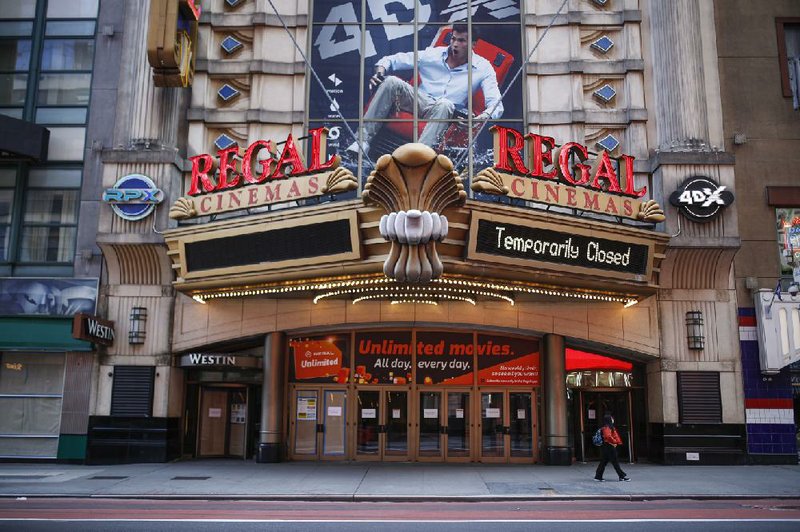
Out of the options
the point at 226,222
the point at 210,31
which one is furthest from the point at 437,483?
the point at 210,31

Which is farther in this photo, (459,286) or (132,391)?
(132,391)

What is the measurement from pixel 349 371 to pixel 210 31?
11885 millimetres

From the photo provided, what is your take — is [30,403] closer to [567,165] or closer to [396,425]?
[396,425]

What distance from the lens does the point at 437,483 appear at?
16766mm

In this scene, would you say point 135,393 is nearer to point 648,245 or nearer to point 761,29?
point 648,245

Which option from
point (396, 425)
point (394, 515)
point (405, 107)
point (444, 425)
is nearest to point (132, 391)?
point (396, 425)

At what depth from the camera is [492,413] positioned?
22125 mm

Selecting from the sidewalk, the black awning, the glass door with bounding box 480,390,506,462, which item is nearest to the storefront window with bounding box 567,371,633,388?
the glass door with bounding box 480,390,506,462

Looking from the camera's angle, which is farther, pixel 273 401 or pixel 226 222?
pixel 273 401

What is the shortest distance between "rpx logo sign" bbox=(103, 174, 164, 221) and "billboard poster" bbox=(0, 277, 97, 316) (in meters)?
2.35

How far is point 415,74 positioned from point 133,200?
956 cm

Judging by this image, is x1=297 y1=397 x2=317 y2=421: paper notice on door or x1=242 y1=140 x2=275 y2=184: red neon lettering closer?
x1=242 y1=140 x2=275 y2=184: red neon lettering

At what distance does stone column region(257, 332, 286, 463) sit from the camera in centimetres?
2127

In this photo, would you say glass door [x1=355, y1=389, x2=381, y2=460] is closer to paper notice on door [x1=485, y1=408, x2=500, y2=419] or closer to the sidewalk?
the sidewalk
